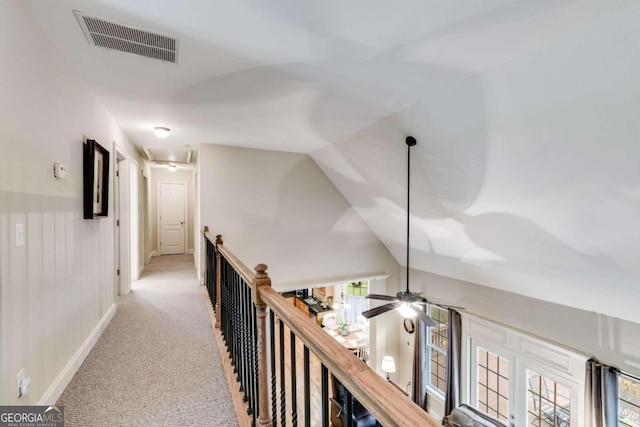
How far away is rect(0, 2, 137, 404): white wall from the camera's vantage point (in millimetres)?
1402

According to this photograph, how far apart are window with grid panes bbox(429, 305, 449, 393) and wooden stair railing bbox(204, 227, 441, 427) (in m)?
4.75

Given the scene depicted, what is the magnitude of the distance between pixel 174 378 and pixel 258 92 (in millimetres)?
2323

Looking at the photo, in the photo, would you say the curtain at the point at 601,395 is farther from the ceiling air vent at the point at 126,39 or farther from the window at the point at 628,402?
the ceiling air vent at the point at 126,39

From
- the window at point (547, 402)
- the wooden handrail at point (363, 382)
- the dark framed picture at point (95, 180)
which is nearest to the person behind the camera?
the wooden handrail at point (363, 382)

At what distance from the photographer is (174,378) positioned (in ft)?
7.03

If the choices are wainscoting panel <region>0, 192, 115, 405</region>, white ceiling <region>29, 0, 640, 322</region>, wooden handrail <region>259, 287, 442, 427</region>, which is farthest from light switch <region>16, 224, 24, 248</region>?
wooden handrail <region>259, 287, 442, 427</region>

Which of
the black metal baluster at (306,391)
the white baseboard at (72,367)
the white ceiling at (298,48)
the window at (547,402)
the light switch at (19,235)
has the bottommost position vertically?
the window at (547,402)

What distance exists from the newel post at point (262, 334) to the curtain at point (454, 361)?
470 centimetres

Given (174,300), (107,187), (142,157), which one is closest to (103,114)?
(107,187)

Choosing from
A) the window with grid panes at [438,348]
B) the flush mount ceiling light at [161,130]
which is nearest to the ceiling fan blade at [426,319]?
the window with grid panes at [438,348]

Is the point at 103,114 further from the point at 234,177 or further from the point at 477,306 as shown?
the point at 477,306

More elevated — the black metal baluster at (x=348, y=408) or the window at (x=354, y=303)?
the black metal baluster at (x=348, y=408)

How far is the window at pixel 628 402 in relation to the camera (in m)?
3.54

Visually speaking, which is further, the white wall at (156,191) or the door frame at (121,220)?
the white wall at (156,191)
